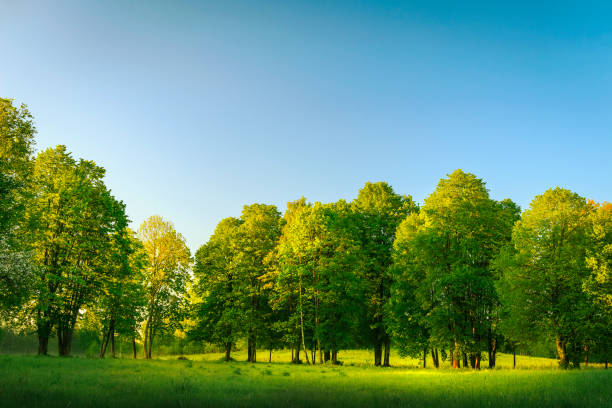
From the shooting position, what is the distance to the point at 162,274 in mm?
46375

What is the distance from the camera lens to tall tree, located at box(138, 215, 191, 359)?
46.2 m

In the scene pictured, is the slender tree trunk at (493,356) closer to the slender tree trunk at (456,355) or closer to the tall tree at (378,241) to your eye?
the slender tree trunk at (456,355)

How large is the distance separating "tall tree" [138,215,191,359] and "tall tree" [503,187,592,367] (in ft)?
119

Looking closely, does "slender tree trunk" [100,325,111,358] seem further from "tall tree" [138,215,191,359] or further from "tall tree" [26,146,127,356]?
"tall tree" [26,146,127,356]

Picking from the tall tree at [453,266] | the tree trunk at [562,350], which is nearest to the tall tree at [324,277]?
the tall tree at [453,266]

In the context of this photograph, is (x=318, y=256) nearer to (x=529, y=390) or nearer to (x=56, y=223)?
(x=56, y=223)

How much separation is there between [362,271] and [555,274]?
17228 millimetres

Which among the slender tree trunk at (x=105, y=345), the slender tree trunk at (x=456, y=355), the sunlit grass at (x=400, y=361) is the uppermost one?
the slender tree trunk at (x=456, y=355)

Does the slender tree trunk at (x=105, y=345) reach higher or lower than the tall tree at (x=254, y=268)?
lower

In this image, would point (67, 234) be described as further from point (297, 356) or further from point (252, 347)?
point (297, 356)

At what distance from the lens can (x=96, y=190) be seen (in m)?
35.9

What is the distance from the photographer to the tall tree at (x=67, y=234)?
31719mm

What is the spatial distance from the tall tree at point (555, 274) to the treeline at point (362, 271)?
0.12 m

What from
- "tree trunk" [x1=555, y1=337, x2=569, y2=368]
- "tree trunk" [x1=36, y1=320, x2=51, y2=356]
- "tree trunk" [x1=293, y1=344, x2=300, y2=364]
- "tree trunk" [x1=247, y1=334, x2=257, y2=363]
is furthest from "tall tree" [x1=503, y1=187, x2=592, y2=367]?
"tree trunk" [x1=36, y1=320, x2=51, y2=356]
